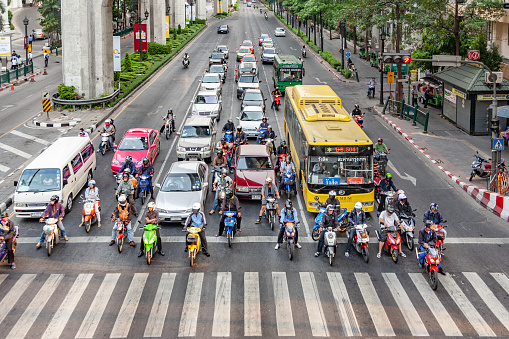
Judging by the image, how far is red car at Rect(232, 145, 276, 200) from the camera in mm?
21859

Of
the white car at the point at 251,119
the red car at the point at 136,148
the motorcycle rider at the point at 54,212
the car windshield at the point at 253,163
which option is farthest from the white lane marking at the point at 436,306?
the white car at the point at 251,119

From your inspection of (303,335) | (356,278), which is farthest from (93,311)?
(356,278)

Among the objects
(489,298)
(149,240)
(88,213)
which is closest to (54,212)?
(88,213)

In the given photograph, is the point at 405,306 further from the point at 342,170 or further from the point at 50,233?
the point at 50,233

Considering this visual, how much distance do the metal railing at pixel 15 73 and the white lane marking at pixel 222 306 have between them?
39368mm

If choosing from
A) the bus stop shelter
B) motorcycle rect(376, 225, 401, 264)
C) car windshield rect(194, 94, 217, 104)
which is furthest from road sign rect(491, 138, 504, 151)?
car windshield rect(194, 94, 217, 104)

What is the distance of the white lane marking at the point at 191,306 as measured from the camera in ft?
43.2

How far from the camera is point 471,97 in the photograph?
104 ft

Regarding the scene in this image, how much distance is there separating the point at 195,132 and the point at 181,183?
7.73 metres

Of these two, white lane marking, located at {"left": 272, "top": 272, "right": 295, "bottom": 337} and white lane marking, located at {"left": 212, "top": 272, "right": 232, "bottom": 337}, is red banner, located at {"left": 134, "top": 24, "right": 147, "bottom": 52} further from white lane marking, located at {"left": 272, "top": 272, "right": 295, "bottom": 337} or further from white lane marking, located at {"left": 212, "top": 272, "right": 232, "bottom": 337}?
white lane marking, located at {"left": 272, "top": 272, "right": 295, "bottom": 337}

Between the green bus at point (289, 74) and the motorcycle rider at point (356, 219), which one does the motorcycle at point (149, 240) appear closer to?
the motorcycle rider at point (356, 219)

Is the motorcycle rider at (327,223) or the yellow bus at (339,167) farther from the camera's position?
the yellow bus at (339,167)

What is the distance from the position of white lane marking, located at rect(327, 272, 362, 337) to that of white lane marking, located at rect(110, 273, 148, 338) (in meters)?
4.98

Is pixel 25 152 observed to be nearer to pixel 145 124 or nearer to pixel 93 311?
pixel 145 124
